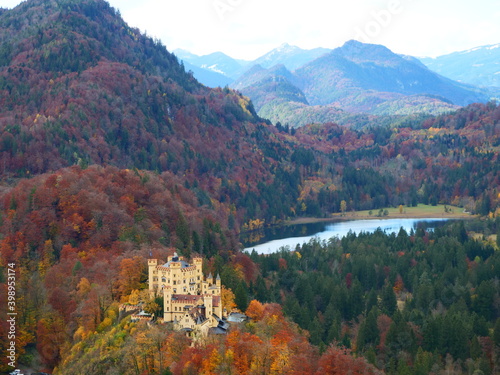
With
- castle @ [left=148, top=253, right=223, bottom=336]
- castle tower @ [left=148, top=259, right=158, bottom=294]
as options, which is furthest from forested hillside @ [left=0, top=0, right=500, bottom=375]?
castle @ [left=148, top=253, right=223, bottom=336]

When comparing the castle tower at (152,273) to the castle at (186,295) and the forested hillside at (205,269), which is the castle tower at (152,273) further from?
the forested hillside at (205,269)

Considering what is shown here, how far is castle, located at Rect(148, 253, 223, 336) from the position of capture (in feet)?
224

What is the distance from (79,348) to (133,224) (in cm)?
3526

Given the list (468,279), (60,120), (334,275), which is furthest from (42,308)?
(60,120)

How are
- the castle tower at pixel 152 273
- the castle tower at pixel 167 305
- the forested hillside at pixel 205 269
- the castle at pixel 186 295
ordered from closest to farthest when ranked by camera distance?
1. the forested hillside at pixel 205 269
2. the castle at pixel 186 295
3. the castle tower at pixel 167 305
4. the castle tower at pixel 152 273

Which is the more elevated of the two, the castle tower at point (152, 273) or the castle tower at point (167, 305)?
the castle tower at point (152, 273)

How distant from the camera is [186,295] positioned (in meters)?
71.0

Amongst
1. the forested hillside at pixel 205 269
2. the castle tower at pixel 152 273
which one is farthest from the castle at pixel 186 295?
the forested hillside at pixel 205 269

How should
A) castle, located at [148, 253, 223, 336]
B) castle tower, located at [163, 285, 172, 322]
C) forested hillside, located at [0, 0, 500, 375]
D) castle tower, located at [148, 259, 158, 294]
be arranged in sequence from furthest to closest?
castle tower, located at [148, 259, 158, 294], castle tower, located at [163, 285, 172, 322], castle, located at [148, 253, 223, 336], forested hillside, located at [0, 0, 500, 375]

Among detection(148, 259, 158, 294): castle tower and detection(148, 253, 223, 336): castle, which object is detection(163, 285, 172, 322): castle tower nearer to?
detection(148, 253, 223, 336): castle

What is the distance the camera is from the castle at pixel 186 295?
68125 mm

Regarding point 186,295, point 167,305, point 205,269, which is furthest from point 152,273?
point 205,269

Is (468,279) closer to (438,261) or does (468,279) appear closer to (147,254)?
(438,261)

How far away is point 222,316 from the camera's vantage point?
238 ft
